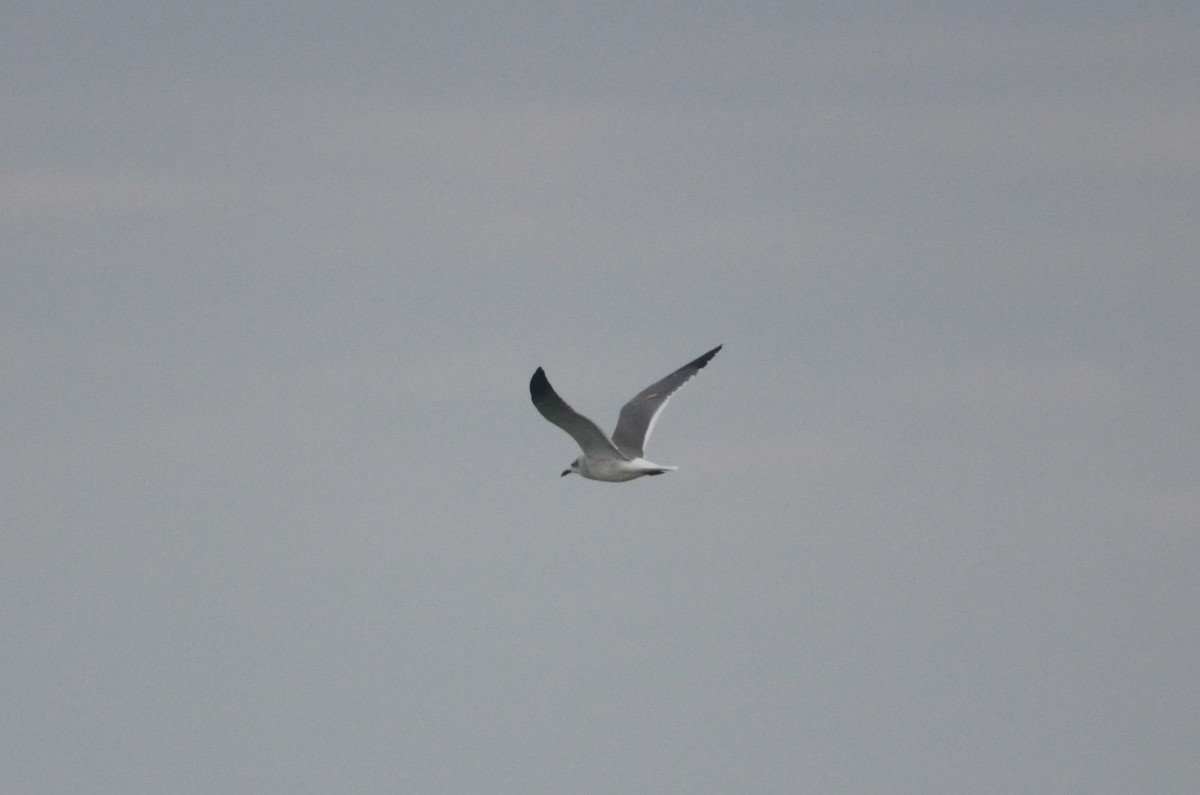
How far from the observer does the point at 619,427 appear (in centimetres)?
4809

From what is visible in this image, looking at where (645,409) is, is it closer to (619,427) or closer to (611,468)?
(619,427)

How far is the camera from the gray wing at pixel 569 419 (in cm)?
4088

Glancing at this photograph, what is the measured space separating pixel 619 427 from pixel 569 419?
5.14 metres

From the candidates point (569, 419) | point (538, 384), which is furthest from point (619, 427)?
point (538, 384)

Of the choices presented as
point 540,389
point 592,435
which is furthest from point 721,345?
point 540,389

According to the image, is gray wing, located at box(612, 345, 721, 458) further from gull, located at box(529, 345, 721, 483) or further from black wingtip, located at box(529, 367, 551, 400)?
black wingtip, located at box(529, 367, 551, 400)

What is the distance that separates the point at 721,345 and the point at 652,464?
4.98m

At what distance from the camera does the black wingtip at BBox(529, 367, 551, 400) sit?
131ft

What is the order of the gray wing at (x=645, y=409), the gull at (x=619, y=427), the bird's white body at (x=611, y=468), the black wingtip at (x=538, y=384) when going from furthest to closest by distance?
the gray wing at (x=645, y=409), the bird's white body at (x=611, y=468), the gull at (x=619, y=427), the black wingtip at (x=538, y=384)

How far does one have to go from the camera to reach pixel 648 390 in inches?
1934

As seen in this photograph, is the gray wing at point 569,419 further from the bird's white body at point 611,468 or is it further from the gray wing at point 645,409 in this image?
the gray wing at point 645,409

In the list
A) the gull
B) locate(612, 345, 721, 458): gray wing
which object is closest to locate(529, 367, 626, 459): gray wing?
the gull

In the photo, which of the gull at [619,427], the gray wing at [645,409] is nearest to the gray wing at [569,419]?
the gull at [619,427]

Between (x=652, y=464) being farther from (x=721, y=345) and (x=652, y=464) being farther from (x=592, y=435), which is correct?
(x=721, y=345)
